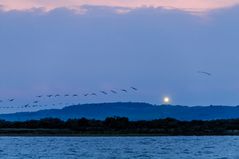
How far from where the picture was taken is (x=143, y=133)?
481 feet

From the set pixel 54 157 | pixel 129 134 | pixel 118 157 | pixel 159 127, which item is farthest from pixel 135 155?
pixel 159 127

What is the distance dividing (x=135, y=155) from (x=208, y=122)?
3421 inches

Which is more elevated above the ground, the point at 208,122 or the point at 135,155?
the point at 208,122

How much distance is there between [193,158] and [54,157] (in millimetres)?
14318

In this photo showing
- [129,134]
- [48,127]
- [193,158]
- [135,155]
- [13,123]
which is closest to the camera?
[193,158]

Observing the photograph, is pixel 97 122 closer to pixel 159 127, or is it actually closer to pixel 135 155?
pixel 159 127

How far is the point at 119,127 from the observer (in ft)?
492

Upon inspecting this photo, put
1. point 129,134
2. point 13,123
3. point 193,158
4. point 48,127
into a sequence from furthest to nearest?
point 13,123 < point 48,127 < point 129,134 < point 193,158

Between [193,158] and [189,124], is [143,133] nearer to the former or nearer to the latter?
[189,124]

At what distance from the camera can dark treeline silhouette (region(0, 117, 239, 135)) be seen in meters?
148

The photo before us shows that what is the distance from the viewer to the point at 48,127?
508 ft

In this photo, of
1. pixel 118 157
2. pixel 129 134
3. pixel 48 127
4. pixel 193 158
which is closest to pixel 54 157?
pixel 118 157

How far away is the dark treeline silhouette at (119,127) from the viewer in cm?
14750

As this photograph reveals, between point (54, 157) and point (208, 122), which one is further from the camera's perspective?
point (208, 122)
